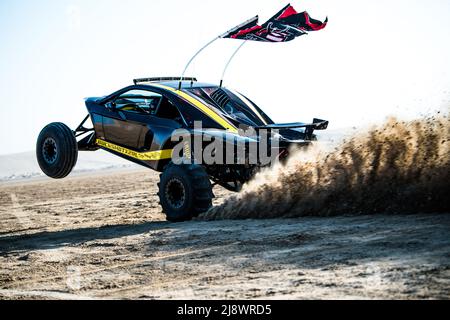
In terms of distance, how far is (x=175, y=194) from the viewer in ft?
30.5

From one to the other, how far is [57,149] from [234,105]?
3019 mm

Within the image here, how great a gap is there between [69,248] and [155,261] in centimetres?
195

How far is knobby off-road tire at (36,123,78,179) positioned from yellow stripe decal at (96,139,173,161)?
0.47m

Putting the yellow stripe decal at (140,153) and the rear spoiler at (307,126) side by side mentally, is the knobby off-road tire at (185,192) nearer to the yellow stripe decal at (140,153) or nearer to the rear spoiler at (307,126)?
the yellow stripe decal at (140,153)

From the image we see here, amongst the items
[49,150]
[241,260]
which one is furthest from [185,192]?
[49,150]

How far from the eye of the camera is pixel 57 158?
1080 centimetres

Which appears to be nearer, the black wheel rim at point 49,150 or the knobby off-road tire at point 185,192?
the knobby off-road tire at point 185,192

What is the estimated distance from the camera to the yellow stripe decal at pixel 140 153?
9.69 meters

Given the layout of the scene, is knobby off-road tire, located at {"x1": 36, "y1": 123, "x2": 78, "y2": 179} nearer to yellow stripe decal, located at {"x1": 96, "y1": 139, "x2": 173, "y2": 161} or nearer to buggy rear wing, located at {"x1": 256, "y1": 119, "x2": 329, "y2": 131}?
yellow stripe decal, located at {"x1": 96, "y1": 139, "x2": 173, "y2": 161}

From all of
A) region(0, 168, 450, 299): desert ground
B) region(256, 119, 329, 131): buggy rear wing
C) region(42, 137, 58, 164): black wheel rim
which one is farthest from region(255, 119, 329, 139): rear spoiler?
region(42, 137, 58, 164): black wheel rim

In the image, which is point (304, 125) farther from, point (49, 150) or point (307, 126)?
point (49, 150)

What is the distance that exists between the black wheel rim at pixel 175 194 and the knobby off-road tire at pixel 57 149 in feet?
7.59

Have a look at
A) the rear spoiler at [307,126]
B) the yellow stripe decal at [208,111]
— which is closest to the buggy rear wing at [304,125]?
the rear spoiler at [307,126]

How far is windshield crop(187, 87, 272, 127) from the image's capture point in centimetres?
996
